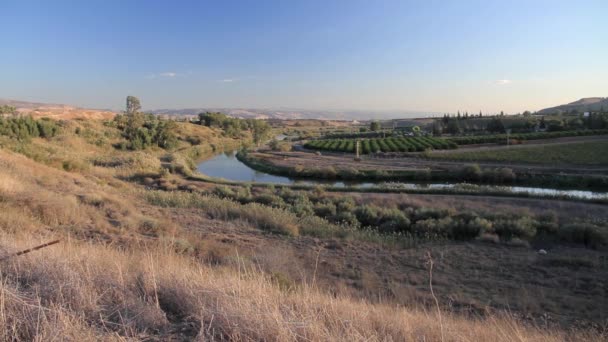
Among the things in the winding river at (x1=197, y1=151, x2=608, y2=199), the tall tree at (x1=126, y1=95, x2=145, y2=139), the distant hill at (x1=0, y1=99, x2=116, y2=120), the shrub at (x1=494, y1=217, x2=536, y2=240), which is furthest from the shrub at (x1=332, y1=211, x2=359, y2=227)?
the distant hill at (x1=0, y1=99, x2=116, y2=120)

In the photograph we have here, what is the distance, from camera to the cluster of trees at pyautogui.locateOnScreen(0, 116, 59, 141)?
1407 inches

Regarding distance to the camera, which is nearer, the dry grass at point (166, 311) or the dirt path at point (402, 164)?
the dry grass at point (166, 311)

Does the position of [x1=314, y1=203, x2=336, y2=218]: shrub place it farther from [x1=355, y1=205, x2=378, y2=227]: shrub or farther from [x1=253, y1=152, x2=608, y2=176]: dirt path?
[x1=253, y1=152, x2=608, y2=176]: dirt path

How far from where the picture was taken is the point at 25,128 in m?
38.6

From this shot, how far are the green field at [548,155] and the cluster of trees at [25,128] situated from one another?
4878 centimetres

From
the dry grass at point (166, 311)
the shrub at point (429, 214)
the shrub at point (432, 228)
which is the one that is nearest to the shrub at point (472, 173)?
the shrub at point (429, 214)

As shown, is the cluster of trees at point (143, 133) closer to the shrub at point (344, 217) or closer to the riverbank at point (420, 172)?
the riverbank at point (420, 172)

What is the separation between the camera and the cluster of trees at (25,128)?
35.8m

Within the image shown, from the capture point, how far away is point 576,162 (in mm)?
39625

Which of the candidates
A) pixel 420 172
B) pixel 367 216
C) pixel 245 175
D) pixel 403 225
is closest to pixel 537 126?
pixel 420 172

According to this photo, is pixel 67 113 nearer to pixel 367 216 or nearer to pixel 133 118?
pixel 133 118

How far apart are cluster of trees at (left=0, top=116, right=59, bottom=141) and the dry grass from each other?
39.6 m

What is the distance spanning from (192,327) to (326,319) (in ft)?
3.89

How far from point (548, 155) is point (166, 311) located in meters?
52.9
